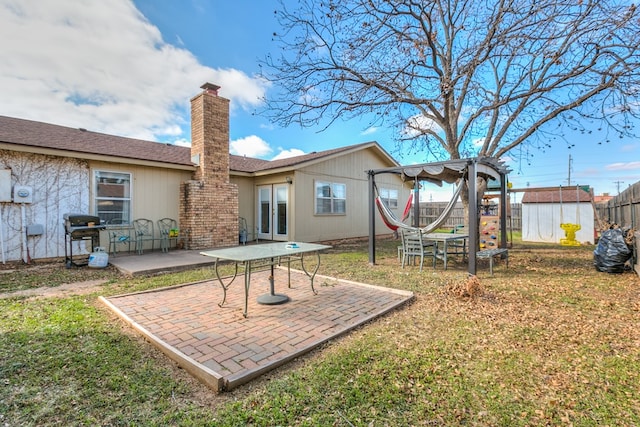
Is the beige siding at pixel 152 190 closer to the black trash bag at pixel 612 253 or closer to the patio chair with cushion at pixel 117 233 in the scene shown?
the patio chair with cushion at pixel 117 233

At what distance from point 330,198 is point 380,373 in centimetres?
916

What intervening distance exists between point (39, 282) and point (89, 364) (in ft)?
13.1

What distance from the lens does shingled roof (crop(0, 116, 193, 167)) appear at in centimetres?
677

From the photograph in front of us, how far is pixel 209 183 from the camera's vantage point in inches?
343

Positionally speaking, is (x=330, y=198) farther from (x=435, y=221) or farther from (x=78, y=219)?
(x=78, y=219)

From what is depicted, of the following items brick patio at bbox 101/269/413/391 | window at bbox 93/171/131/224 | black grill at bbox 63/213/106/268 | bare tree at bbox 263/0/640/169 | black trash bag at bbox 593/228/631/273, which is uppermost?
bare tree at bbox 263/0/640/169

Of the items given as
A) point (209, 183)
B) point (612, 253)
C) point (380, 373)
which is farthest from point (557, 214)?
point (209, 183)

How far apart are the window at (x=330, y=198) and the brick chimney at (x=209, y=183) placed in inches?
125

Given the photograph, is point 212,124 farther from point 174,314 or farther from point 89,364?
point 89,364

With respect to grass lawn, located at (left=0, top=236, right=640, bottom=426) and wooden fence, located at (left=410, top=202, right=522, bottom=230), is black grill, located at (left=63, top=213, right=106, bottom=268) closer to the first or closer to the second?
grass lawn, located at (left=0, top=236, right=640, bottom=426)

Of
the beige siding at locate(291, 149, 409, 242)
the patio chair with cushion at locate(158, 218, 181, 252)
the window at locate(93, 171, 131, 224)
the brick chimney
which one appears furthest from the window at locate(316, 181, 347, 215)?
the window at locate(93, 171, 131, 224)

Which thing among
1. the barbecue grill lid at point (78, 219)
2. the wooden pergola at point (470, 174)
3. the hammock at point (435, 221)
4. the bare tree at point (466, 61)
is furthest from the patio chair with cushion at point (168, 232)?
the hammock at point (435, 221)

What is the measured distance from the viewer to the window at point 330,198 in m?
10.8

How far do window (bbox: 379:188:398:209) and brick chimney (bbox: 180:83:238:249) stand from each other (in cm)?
706
